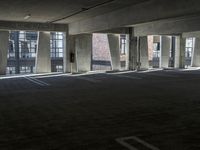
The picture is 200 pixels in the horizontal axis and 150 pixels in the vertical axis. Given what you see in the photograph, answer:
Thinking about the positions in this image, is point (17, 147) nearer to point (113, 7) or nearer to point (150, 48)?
point (113, 7)

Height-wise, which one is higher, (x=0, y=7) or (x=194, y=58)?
(x=0, y=7)

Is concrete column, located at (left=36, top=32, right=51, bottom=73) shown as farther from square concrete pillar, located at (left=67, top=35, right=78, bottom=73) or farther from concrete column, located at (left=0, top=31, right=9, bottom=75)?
concrete column, located at (left=0, top=31, right=9, bottom=75)

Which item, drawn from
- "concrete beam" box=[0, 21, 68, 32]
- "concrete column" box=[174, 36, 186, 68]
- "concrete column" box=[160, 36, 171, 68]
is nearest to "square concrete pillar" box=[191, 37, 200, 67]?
"concrete column" box=[160, 36, 171, 68]

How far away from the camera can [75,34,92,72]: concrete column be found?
3400cm

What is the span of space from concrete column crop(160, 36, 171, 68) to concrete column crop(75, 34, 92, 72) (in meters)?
12.0

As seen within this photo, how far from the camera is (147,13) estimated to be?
1806 centimetres

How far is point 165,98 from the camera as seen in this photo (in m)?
15.1

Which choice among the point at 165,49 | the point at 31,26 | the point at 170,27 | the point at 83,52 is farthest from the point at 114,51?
the point at 31,26

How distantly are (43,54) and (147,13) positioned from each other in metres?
18.5

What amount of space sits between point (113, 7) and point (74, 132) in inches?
519

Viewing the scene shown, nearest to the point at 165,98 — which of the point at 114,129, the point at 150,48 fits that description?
the point at 114,129

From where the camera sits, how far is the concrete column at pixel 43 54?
33625mm

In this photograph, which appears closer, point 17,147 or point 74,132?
point 17,147

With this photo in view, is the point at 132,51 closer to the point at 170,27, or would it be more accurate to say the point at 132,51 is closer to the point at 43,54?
the point at 170,27
